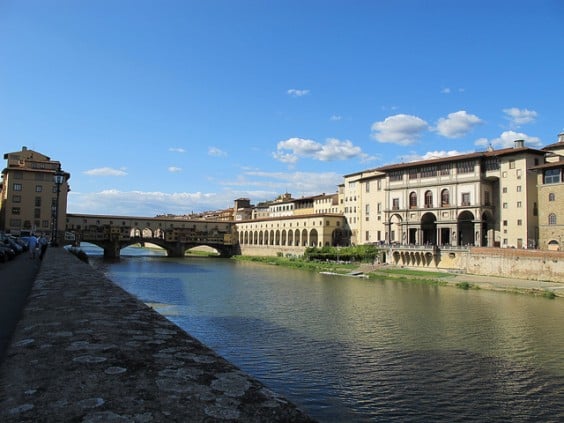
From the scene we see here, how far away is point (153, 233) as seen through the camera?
10075cm

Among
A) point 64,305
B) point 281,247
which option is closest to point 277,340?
point 64,305

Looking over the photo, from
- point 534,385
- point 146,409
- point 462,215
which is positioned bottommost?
point 534,385

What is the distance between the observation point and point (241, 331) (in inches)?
819

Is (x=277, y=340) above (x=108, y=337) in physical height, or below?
below

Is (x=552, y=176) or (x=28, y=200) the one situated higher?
(x=552, y=176)

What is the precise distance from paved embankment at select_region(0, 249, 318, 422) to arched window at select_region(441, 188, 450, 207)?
187 feet

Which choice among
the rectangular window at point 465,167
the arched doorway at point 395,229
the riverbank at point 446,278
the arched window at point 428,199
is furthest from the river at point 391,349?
the arched doorway at point 395,229

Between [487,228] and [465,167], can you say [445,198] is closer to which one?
[465,167]

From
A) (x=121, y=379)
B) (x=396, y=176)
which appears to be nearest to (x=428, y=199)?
(x=396, y=176)

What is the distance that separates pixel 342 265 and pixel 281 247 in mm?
27026

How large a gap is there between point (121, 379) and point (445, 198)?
59881 millimetres

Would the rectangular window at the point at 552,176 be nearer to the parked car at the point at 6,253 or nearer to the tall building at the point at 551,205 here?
the tall building at the point at 551,205

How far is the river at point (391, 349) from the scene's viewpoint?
479 inches

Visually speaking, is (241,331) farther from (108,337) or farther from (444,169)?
(444,169)
